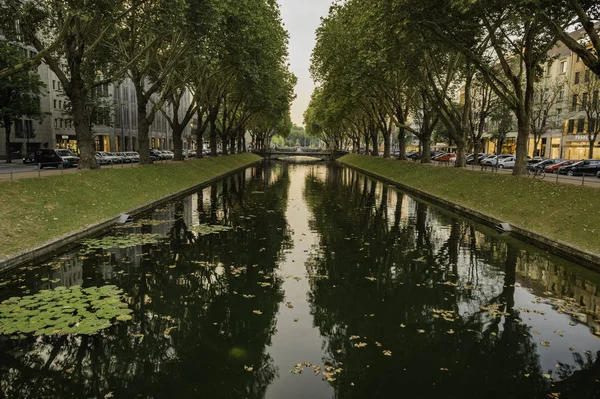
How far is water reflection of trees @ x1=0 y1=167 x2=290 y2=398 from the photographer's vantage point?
5.98 m

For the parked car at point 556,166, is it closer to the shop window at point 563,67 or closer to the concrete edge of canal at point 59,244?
the shop window at point 563,67

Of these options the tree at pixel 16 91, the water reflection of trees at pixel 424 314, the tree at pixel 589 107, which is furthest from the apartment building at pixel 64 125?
the tree at pixel 589 107

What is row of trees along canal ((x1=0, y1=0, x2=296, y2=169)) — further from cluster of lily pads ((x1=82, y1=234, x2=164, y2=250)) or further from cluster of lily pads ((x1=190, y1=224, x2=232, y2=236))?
cluster of lily pads ((x1=190, y1=224, x2=232, y2=236))

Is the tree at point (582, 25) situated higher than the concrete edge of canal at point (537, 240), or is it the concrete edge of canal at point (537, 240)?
the tree at point (582, 25)

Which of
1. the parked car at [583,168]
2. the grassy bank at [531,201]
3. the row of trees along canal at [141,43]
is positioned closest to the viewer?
the grassy bank at [531,201]

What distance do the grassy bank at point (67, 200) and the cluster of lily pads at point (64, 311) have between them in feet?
11.9

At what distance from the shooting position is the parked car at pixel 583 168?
125ft

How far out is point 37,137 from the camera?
203 feet

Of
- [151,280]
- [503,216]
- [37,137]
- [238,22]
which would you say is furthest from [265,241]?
[37,137]

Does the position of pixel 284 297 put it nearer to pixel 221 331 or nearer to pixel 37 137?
pixel 221 331

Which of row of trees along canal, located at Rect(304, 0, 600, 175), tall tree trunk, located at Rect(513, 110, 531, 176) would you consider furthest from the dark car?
tall tree trunk, located at Rect(513, 110, 531, 176)

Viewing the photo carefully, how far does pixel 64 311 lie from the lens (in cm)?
830

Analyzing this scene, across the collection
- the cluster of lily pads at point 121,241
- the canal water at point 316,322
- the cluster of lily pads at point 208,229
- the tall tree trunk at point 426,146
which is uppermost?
the tall tree trunk at point 426,146

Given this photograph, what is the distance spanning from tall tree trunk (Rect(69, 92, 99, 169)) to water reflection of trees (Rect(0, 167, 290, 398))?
41.5ft
